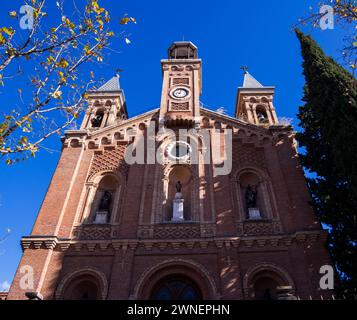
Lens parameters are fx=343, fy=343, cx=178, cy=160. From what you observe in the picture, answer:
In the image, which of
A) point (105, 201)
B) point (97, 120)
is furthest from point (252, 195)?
point (97, 120)

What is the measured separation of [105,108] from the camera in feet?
73.5

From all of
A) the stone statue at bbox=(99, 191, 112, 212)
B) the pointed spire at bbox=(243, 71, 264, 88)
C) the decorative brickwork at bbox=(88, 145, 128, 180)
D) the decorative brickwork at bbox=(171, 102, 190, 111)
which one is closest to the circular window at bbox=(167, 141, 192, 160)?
the decorative brickwork at bbox=(88, 145, 128, 180)

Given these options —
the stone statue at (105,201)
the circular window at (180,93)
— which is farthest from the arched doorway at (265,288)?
the circular window at (180,93)

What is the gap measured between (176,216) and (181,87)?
377 inches

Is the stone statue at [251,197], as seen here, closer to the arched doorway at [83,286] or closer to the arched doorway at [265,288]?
the arched doorway at [265,288]

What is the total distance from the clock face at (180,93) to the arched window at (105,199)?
22.6 feet

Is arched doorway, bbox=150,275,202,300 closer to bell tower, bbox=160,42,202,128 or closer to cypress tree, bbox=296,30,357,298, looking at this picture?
cypress tree, bbox=296,30,357,298

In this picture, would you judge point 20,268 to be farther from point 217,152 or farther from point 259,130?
point 259,130

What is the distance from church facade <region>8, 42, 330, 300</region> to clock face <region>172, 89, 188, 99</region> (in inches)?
15.4

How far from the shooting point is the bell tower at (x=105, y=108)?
21.2m

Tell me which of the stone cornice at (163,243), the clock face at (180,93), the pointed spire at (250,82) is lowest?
the stone cornice at (163,243)

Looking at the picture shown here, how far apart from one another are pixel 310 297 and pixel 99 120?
15.9 m

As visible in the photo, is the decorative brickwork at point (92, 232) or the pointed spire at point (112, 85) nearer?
the decorative brickwork at point (92, 232)

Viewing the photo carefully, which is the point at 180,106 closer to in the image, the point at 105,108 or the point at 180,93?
the point at 180,93
